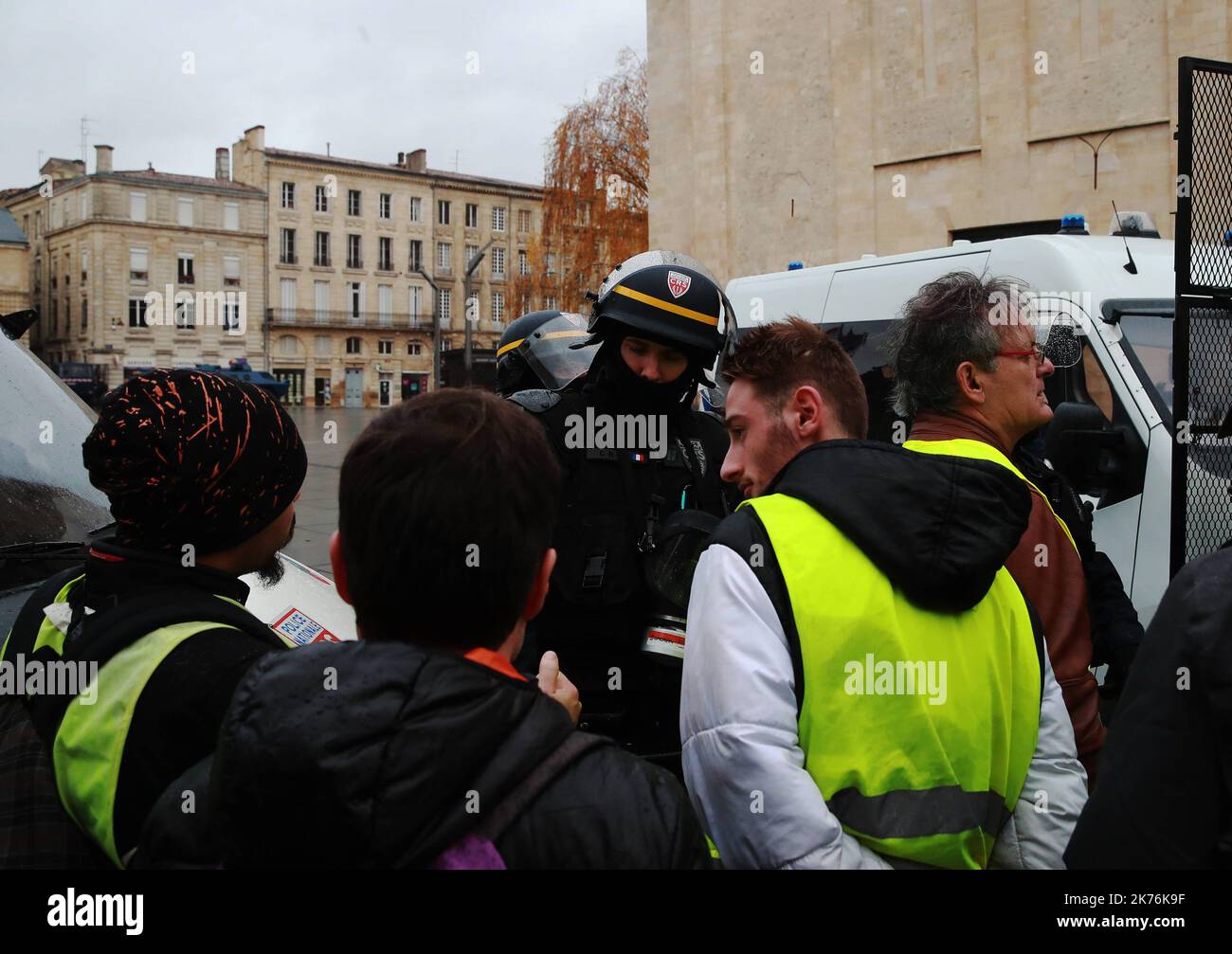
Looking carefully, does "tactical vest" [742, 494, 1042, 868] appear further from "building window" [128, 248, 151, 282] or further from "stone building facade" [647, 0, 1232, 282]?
"building window" [128, 248, 151, 282]

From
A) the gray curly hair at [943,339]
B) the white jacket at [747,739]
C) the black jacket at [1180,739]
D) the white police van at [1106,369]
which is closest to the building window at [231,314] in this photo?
the white police van at [1106,369]

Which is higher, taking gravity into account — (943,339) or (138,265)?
(138,265)

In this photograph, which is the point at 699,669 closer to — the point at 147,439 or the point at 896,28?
the point at 147,439

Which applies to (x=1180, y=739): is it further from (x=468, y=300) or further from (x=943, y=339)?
(x=468, y=300)

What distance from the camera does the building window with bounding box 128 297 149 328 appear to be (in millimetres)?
62000

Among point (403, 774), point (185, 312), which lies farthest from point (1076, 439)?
point (185, 312)

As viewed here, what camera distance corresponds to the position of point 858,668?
1614mm

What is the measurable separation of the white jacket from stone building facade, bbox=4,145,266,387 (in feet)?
209

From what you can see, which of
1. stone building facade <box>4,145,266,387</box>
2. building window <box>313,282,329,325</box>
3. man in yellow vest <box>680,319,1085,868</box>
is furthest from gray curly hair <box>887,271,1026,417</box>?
building window <box>313,282,329,325</box>

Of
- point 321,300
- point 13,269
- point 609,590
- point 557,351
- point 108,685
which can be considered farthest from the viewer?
point 321,300

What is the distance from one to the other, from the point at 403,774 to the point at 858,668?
0.76m

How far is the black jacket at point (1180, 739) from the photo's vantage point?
1.21 m

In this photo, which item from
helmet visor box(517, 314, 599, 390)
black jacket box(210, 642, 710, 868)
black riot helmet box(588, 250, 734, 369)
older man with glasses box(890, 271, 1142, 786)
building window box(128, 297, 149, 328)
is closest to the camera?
black jacket box(210, 642, 710, 868)

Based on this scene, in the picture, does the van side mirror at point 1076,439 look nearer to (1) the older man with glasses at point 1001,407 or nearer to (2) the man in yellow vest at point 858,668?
(1) the older man with glasses at point 1001,407
